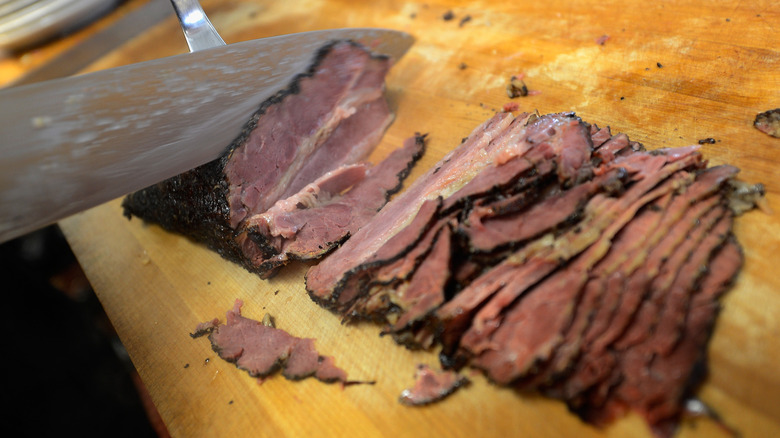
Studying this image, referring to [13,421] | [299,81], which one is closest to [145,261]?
[13,421]

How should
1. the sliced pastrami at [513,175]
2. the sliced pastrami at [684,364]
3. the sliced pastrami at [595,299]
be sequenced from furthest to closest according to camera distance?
the sliced pastrami at [513,175]
the sliced pastrami at [595,299]
the sliced pastrami at [684,364]

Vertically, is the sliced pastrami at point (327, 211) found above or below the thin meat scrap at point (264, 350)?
above

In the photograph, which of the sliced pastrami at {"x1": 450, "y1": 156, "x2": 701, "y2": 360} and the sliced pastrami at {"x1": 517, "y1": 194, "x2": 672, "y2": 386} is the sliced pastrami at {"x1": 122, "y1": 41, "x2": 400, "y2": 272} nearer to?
the sliced pastrami at {"x1": 450, "y1": 156, "x2": 701, "y2": 360}

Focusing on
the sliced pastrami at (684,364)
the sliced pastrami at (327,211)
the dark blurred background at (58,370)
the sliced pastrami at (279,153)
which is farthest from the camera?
the dark blurred background at (58,370)

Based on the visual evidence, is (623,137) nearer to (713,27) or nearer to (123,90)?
(713,27)

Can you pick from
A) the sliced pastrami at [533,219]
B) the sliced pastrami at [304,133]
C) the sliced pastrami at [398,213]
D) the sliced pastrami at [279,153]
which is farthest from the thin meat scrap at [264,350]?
the sliced pastrami at [533,219]

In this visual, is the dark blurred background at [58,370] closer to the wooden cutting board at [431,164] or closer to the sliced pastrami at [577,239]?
the wooden cutting board at [431,164]
